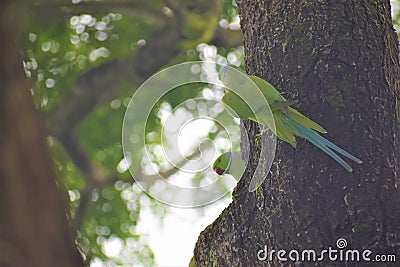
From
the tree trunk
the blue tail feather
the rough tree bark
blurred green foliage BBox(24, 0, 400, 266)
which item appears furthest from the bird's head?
blurred green foliage BBox(24, 0, 400, 266)

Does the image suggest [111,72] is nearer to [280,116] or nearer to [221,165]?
[221,165]

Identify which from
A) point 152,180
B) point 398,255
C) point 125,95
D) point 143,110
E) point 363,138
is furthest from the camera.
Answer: point 125,95

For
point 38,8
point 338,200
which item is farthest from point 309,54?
point 38,8

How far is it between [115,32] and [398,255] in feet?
7.15

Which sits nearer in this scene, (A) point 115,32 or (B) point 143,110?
(B) point 143,110

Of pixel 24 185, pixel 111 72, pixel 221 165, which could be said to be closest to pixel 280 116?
pixel 221 165

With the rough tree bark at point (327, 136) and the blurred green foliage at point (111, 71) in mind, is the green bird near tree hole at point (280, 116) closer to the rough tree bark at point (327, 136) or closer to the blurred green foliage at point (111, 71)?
the rough tree bark at point (327, 136)

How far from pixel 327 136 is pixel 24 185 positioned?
95 centimetres

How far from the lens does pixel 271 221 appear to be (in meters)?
1.40

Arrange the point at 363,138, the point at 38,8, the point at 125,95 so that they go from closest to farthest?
the point at 363,138 → the point at 38,8 → the point at 125,95

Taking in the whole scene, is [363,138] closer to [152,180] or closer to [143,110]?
[143,110]

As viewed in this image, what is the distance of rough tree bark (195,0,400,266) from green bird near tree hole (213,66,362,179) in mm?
34

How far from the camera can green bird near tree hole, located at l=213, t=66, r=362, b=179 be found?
1.39 meters

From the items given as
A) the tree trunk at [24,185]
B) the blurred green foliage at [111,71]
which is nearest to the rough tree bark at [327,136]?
the tree trunk at [24,185]
